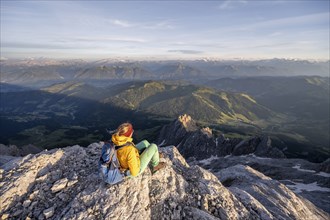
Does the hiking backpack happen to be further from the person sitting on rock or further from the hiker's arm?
the hiker's arm

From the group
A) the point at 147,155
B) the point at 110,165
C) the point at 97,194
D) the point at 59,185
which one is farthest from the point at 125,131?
the point at 59,185

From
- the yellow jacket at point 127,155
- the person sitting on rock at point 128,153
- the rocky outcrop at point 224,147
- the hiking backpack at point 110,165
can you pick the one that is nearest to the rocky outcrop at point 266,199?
the person sitting on rock at point 128,153

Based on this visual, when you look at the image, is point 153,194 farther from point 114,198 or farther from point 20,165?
point 20,165

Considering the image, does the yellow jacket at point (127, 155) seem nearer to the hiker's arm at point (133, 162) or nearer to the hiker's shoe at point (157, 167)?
the hiker's arm at point (133, 162)

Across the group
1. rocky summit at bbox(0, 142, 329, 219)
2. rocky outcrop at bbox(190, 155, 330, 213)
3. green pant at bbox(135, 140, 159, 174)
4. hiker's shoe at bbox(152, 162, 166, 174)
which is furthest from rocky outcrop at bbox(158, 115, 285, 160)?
green pant at bbox(135, 140, 159, 174)

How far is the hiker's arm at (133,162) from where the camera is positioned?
1554 cm

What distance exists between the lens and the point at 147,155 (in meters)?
16.9

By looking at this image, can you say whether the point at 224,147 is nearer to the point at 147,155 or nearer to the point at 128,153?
the point at 147,155

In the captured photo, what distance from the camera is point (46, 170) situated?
18484 millimetres

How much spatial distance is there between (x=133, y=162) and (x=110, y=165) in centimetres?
145

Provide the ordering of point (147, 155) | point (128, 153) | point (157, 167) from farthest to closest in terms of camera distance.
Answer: point (157, 167), point (147, 155), point (128, 153)

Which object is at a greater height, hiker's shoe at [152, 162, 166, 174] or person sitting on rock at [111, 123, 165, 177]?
person sitting on rock at [111, 123, 165, 177]

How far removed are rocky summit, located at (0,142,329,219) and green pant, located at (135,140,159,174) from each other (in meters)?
0.99

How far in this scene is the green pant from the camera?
55.0 ft
